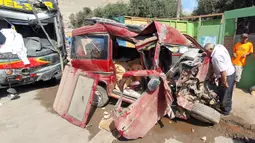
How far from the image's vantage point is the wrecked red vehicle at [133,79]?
142 inches

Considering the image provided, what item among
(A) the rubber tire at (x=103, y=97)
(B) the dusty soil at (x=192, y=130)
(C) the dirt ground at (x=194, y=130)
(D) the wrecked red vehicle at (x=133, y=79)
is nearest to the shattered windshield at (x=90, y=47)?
(D) the wrecked red vehicle at (x=133, y=79)

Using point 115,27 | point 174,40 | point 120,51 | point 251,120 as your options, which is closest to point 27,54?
point 120,51

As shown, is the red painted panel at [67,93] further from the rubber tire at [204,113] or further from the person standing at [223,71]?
the person standing at [223,71]

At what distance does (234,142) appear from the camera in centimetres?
348

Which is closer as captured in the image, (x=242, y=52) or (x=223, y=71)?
(x=223, y=71)

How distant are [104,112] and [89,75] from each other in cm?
113

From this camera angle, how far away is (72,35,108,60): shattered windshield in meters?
4.58

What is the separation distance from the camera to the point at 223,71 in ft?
12.7

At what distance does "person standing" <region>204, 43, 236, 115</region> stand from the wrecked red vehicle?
23 centimetres

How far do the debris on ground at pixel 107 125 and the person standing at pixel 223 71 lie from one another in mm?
2513

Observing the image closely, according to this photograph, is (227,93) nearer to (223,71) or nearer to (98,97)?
(223,71)

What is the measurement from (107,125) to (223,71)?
8.96 feet

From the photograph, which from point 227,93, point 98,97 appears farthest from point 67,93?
point 227,93

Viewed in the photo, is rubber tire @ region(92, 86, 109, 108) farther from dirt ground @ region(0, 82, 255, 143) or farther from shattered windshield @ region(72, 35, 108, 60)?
shattered windshield @ region(72, 35, 108, 60)
